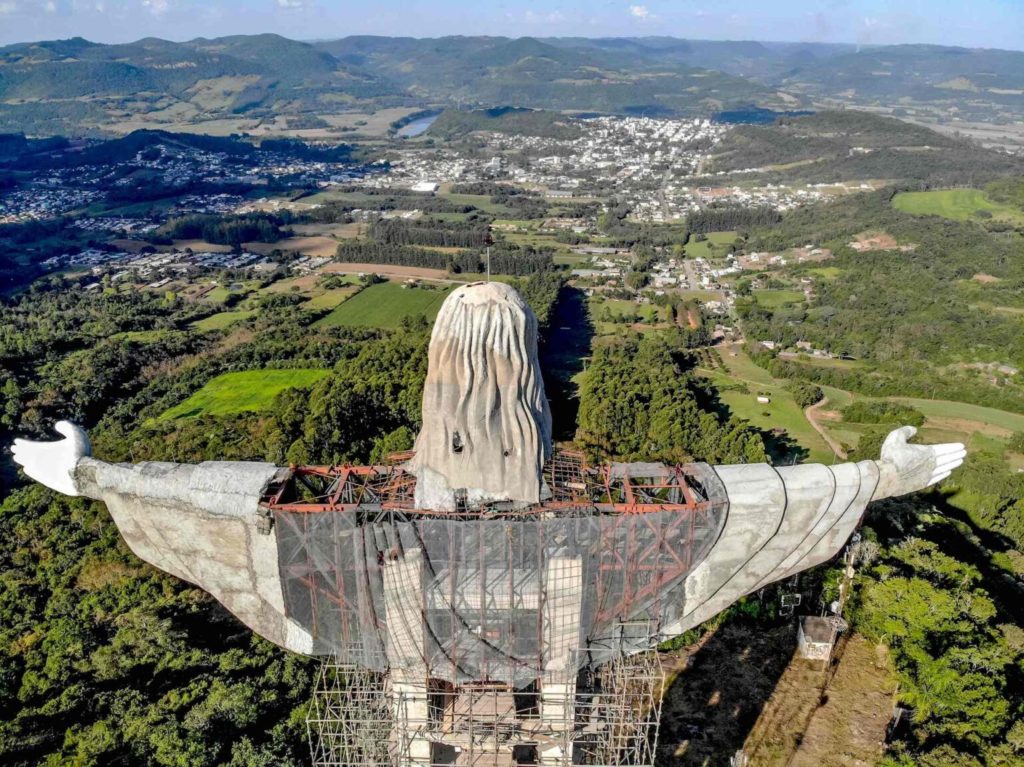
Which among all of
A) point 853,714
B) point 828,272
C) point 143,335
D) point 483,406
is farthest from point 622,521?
point 828,272

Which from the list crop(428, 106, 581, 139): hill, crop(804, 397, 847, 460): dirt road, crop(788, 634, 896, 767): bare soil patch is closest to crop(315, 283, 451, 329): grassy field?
crop(804, 397, 847, 460): dirt road

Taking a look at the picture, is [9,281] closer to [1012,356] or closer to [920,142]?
[1012,356]

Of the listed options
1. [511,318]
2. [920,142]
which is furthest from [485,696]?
[920,142]

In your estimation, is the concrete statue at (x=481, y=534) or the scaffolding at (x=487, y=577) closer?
the concrete statue at (x=481, y=534)

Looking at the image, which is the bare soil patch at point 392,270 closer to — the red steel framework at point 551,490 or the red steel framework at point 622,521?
the red steel framework at point 551,490

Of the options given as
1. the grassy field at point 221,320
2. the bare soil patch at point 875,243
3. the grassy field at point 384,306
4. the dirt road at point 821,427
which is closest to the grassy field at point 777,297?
the bare soil patch at point 875,243

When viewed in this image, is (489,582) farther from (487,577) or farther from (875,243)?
(875,243)
